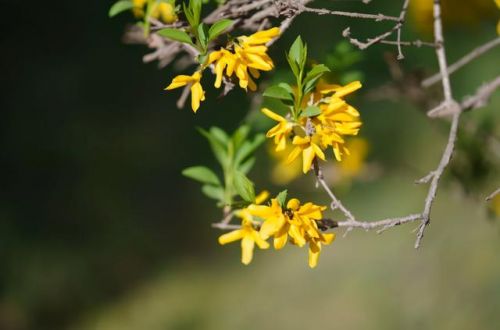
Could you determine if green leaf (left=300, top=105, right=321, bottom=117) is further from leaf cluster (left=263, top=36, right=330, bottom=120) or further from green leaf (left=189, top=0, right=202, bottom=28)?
green leaf (left=189, top=0, right=202, bottom=28)

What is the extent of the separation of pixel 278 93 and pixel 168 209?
243 cm

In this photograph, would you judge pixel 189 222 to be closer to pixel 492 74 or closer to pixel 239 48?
pixel 492 74

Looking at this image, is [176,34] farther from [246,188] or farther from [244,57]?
[246,188]

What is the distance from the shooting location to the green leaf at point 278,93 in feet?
2.39

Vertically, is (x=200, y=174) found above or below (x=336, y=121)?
above

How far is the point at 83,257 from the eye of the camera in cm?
294

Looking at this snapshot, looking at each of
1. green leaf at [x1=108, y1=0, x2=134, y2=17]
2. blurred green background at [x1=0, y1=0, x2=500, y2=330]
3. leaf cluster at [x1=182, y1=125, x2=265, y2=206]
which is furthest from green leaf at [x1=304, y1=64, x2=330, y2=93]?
blurred green background at [x1=0, y1=0, x2=500, y2=330]

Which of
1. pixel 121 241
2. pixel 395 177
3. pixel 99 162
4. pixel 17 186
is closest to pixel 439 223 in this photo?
pixel 395 177

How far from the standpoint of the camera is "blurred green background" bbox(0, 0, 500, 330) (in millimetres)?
2281

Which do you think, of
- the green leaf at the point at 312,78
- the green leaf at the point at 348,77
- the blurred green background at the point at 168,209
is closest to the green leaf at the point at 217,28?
A: the green leaf at the point at 312,78

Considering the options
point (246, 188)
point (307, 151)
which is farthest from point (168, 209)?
point (307, 151)

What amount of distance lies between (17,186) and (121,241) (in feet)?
2.11

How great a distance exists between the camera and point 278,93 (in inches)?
28.9

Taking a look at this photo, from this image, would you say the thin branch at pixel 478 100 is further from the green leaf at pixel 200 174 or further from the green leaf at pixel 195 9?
the green leaf at pixel 200 174
